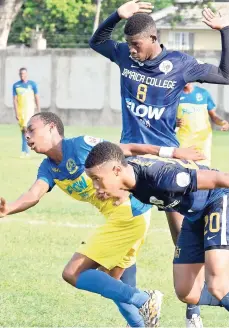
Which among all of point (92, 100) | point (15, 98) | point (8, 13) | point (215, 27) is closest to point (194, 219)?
point (215, 27)

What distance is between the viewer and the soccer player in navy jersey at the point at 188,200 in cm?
706

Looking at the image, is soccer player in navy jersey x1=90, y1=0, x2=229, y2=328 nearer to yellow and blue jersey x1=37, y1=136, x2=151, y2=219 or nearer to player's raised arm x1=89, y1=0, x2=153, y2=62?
player's raised arm x1=89, y1=0, x2=153, y2=62

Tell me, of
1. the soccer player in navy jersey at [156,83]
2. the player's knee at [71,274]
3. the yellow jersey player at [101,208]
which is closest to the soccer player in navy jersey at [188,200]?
the yellow jersey player at [101,208]

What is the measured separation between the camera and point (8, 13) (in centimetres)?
4925

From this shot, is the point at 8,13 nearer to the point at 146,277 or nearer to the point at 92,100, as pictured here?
the point at 92,100

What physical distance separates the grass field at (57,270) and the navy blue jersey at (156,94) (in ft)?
5.29

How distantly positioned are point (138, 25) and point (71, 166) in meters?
1.51

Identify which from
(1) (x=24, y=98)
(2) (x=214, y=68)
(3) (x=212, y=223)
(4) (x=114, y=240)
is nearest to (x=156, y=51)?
(2) (x=214, y=68)

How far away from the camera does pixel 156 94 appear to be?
9.27 meters

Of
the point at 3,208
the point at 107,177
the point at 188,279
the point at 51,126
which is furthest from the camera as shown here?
the point at 51,126

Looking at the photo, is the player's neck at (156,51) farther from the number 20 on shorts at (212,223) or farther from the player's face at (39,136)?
the number 20 on shorts at (212,223)

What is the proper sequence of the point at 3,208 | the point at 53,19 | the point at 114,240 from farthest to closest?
the point at 53,19, the point at 114,240, the point at 3,208

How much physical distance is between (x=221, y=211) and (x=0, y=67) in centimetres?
3148

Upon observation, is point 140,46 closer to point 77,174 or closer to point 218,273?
point 77,174
